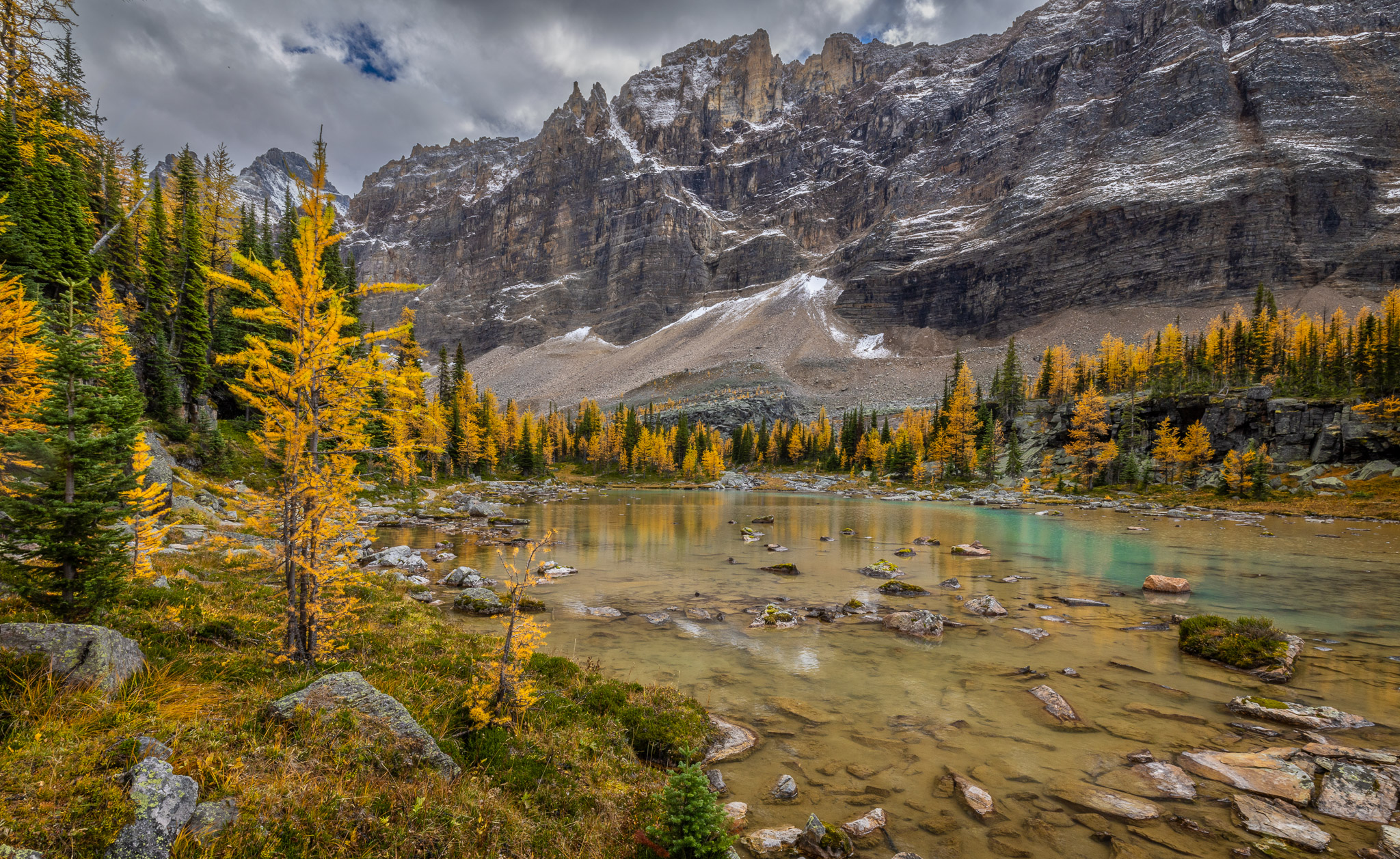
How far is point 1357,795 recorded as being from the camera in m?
7.32

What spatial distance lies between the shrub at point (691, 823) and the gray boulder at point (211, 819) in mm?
3820

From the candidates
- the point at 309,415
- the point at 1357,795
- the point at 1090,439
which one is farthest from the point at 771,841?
the point at 1090,439

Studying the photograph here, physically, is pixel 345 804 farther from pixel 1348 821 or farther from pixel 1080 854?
pixel 1348 821

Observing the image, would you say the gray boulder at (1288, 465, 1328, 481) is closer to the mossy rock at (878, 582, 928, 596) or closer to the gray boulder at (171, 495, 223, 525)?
the mossy rock at (878, 582, 928, 596)

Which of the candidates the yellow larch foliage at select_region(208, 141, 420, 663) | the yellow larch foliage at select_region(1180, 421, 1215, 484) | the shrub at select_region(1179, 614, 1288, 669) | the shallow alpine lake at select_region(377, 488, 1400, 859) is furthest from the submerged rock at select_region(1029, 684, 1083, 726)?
the yellow larch foliage at select_region(1180, 421, 1215, 484)

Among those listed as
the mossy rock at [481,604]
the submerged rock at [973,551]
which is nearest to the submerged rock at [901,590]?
the submerged rock at [973,551]

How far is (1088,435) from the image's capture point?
74000mm

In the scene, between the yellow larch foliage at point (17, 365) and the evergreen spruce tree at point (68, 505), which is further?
the yellow larch foliage at point (17, 365)

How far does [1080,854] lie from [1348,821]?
12.5ft

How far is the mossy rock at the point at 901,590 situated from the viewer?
20.1m

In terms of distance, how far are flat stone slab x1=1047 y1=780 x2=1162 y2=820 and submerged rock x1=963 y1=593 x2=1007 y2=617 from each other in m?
9.97

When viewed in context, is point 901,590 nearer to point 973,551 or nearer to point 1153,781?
point 973,551

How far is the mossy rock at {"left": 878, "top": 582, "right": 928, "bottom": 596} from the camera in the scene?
2009cm

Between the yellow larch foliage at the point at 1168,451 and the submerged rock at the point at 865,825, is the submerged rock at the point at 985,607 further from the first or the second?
the yellow larch foliage at the point at 1168,451
